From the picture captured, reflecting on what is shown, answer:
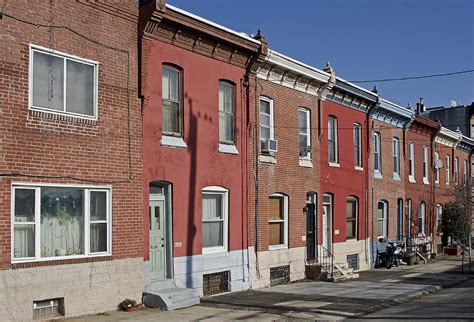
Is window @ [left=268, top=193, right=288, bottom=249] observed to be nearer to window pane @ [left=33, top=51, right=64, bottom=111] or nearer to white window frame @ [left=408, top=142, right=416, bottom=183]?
window pane @ [left=33, top=51, right=64, bottom=111]

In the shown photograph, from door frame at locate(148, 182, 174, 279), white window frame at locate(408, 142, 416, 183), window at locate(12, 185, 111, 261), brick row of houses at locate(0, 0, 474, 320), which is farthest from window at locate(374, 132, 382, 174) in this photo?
window at locate(12, 185, 111, 261)

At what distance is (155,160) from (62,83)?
313 centimetres

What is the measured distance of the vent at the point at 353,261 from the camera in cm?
2428

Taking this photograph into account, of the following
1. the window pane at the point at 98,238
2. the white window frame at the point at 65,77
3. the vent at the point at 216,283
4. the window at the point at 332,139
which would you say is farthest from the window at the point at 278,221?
the white window frame at the point at 65,77

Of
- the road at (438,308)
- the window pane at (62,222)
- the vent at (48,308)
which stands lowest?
the road at (438,308)

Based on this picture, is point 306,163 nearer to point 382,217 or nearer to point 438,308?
point 438,308

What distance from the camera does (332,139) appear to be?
2330cm

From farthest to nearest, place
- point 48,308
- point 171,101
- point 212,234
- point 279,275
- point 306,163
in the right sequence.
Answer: point 306,163 → point 279,275 → point 212,234 → point 171,101 → point 48,308

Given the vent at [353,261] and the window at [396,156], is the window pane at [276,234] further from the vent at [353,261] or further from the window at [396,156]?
the window at [396,156]

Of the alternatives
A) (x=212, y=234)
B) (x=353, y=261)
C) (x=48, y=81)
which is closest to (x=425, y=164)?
(x=353, y=261)

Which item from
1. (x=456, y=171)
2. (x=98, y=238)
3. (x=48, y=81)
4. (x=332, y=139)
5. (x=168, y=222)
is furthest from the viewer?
(x=456, y=171)

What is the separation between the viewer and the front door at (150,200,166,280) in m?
14.7

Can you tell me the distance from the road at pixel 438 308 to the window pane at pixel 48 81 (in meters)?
8.29

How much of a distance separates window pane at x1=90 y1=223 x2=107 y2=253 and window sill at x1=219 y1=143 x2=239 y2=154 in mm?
4862
